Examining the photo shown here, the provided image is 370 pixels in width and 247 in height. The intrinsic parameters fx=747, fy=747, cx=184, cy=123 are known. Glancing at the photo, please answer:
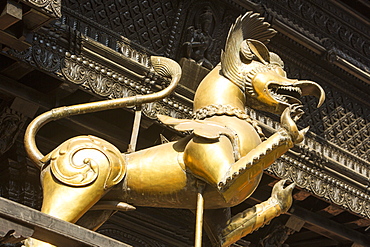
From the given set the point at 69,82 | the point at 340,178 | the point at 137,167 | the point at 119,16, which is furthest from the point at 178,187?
the point at 340,178

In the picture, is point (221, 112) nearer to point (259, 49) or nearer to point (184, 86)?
point (259, 49)

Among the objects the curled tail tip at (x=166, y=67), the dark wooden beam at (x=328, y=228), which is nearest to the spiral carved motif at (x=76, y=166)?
the curled tail tip at (x=166, y=67)

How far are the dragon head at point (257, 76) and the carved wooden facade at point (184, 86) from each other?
796 millimetres

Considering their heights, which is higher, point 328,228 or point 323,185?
point 323,185

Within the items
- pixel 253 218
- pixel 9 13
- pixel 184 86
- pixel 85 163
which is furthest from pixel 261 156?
pixel 184 86

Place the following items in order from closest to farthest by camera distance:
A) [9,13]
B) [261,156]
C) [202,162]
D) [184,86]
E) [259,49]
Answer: [261,156], [202,162], [9,13], [259,49], [184,86]

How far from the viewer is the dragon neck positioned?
357 centimetres

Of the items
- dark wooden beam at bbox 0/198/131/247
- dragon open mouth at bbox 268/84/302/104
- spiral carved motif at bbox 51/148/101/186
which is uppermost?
dragon open mouth at bbox 268/84/302/104

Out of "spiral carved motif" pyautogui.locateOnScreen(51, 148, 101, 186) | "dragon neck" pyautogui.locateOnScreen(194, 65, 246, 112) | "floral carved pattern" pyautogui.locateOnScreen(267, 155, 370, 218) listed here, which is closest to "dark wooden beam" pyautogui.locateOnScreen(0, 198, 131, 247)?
"spiral carved motif" pyautogui.locateOnScreen(51, 148, 101, 186)

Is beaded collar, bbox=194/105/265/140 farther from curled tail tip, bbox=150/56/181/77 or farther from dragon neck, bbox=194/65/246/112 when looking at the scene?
curled tail tip, bbox=150/56/181/77

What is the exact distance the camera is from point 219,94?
141 inches

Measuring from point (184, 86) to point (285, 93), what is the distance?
105cm

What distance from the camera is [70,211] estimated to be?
315 cm

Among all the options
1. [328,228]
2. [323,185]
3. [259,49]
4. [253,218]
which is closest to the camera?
[253,218]
